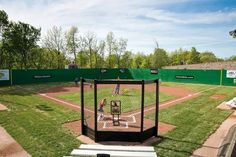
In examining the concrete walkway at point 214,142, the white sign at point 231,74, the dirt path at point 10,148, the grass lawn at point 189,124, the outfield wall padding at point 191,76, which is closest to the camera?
the dirt path at point 10,148

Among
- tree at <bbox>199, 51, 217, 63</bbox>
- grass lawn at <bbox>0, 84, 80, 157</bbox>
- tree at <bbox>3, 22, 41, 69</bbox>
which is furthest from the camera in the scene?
tree at <bbox>199, 51, 217, 63</bbox>

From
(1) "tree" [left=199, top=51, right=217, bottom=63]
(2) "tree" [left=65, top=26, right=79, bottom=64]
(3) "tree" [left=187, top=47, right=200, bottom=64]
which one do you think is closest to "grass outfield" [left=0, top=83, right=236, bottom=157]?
(2) "tree" [left=65, top=26, right=79, bottom=64]

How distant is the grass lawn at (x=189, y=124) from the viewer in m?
8.84

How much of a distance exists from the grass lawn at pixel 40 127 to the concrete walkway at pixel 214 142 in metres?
4.83

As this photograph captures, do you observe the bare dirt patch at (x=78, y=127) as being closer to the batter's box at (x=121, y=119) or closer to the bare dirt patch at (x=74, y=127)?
the bare dirt patch at (x=74, y=127)

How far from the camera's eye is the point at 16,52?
135 feet

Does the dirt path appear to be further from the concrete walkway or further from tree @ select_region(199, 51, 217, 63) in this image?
tree @ select_region(199, 51, 217, 63)

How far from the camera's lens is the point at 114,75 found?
40.7 m

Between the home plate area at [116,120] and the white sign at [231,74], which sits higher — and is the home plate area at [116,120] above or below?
below

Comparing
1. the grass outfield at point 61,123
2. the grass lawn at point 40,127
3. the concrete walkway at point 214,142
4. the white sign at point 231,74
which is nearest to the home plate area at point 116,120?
the grass outfield at point 61,123

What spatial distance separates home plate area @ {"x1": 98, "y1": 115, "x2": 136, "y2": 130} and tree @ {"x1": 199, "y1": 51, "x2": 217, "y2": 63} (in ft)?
304

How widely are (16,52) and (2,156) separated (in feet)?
120

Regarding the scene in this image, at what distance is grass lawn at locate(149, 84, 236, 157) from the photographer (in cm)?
884

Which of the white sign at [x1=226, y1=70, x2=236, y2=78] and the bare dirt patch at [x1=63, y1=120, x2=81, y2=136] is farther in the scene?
the white sign at [x1=226, y1=70, x2=236, y2=78]
